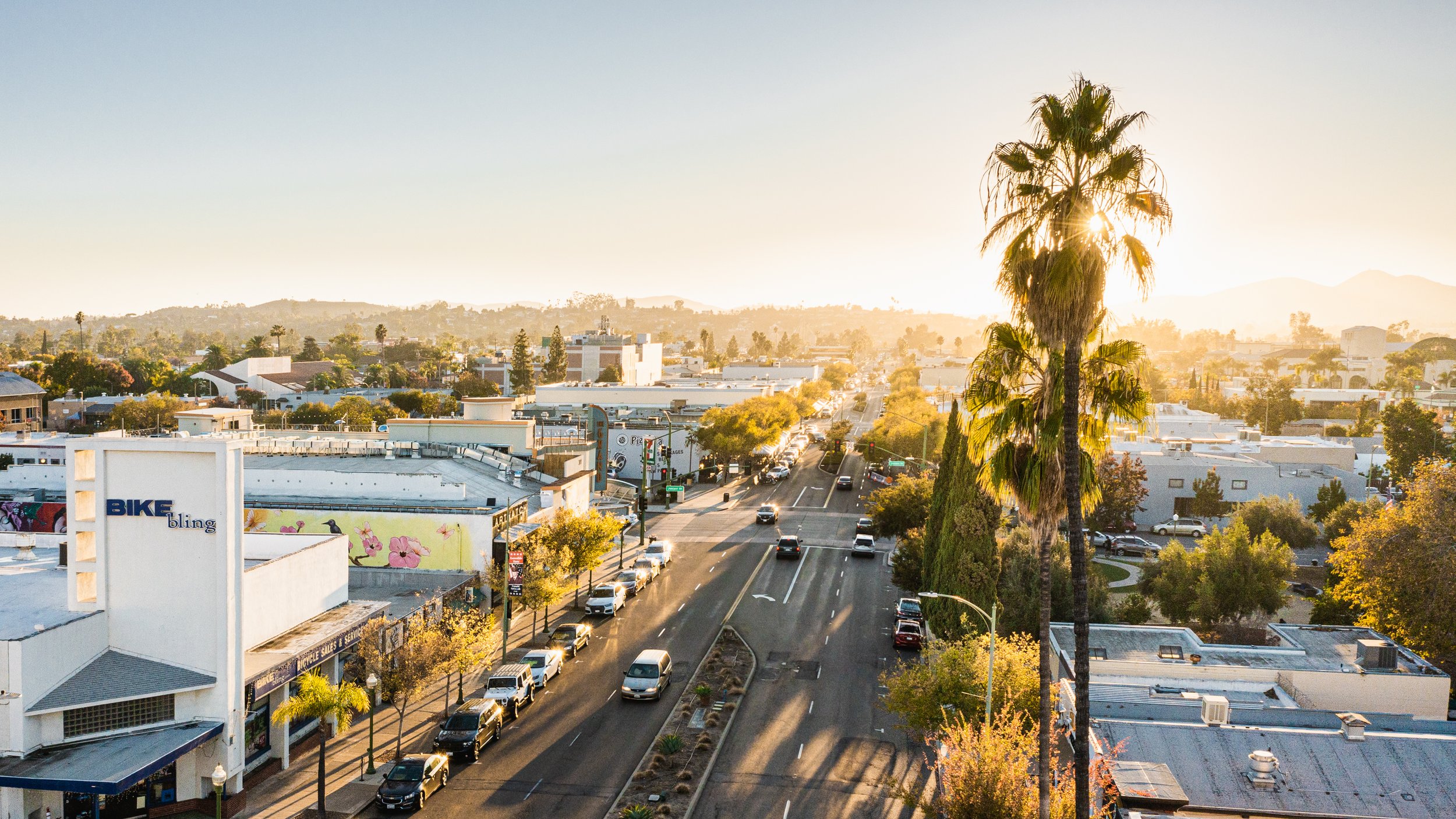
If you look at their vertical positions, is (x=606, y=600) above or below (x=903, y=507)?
below

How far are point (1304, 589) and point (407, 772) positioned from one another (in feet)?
175

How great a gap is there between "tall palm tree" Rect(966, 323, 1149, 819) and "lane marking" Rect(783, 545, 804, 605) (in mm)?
31355

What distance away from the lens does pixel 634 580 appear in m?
49.4

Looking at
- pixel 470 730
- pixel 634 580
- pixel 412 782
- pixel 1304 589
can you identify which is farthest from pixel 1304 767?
pixel 1304 589

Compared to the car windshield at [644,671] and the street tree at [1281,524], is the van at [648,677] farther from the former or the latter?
the street tree at [1281,524]

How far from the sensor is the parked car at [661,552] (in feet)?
180

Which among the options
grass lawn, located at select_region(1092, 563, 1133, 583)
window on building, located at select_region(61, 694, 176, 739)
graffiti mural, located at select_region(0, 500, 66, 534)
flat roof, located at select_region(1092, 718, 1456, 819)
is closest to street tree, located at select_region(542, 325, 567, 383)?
graffiti mural, located at select_region(0, 500, 66, 534)

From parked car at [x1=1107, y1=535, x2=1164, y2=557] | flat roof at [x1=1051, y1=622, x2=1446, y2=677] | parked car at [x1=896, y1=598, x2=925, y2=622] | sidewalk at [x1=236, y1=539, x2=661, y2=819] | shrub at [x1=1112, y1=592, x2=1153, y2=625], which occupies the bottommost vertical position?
sidewalk at [x1=236, y1=539, x2=661, y2=819]

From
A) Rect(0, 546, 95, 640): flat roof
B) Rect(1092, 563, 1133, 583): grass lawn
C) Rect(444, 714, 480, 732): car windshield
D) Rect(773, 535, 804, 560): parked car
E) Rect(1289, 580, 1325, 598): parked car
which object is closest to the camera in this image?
Rect(0, 546, 95, 640): flat roof

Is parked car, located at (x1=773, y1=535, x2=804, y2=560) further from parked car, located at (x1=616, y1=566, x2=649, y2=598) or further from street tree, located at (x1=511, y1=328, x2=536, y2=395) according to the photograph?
street tree, located at (x1=511, y1=328, x2=536, y2=395)

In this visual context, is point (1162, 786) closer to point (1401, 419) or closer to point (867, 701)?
point (867, 701)

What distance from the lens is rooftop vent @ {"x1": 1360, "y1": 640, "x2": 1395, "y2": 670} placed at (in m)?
31.6

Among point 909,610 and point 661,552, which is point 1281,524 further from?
point 661,552

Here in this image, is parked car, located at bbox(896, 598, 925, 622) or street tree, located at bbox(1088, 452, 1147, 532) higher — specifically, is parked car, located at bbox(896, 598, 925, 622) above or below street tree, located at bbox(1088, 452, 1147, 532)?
below
